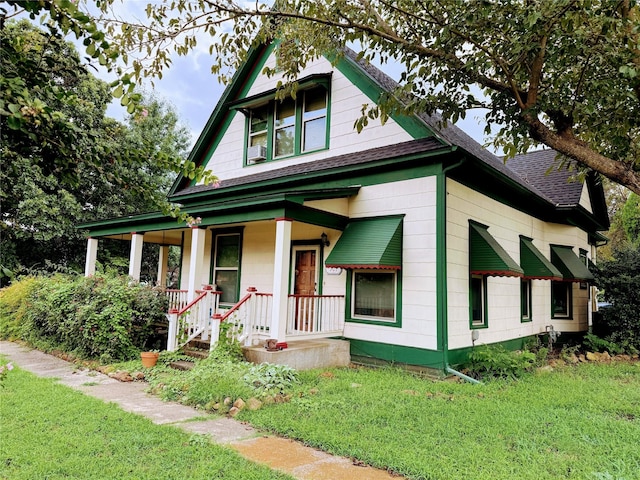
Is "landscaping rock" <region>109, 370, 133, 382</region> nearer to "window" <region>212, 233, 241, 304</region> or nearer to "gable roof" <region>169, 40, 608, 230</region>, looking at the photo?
"window" <region>212, 233, 241, 304</region>

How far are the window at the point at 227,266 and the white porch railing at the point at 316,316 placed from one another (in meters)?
2.83

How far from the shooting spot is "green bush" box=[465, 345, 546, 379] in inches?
316

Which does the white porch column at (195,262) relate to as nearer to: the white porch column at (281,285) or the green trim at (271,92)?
the white porch column at (281,285)

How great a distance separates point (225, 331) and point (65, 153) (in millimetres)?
5687

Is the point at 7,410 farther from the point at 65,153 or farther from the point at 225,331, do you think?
the point at 65,153

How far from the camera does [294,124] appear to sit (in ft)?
36.0

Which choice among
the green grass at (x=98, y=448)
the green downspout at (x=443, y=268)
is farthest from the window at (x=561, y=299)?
the green grass at (x=98, y=448)

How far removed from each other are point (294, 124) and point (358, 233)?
13.0ft

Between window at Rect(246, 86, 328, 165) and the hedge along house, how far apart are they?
4cm

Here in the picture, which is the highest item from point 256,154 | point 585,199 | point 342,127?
point 342,127

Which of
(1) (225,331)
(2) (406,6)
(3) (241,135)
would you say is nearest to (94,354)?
(1) (225,331)

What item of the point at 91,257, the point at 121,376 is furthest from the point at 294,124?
the point at 91,257

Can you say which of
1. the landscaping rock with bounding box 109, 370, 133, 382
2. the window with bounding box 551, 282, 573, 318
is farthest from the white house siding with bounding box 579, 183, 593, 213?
the landscaping rock with bounding box 109, 370, 133, 382

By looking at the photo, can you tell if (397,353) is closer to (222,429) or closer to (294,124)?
(222,429)
